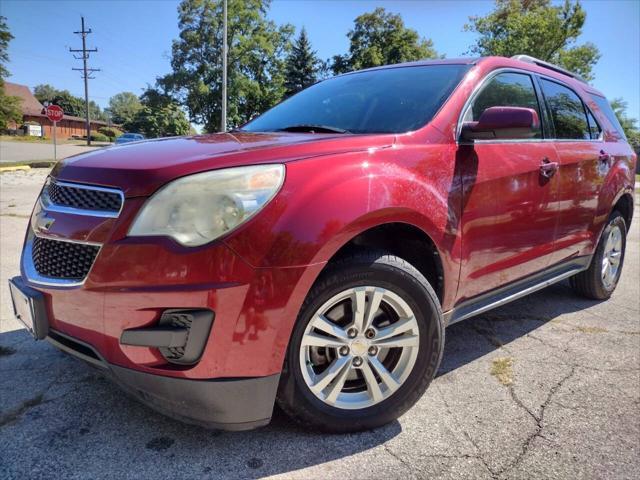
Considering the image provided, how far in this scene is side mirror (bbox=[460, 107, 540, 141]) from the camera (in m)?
2.28

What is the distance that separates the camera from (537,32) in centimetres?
2861

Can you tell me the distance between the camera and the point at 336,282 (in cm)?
183

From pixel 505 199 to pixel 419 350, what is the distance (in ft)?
3.24

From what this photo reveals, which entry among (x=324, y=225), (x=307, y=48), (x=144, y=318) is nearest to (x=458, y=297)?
(x=324, y=225)

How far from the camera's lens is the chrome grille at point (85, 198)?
1.69m

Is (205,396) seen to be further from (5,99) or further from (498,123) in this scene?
(5,99)

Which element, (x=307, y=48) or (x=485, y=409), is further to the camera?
(x=307, y=48)

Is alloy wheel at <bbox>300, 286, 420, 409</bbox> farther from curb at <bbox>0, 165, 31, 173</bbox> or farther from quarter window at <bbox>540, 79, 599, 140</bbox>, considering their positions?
curb at <bbox>0, 165, 31, 173</bbox>

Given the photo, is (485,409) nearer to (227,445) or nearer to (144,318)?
(227,445)

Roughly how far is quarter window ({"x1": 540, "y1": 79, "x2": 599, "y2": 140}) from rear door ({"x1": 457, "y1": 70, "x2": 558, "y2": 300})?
220 millimetres

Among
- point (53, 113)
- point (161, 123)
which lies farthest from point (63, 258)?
point (161, 123)

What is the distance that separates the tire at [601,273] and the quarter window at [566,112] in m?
0.86

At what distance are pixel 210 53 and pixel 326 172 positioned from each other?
45.4 m

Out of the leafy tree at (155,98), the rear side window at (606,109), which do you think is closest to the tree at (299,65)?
the leafy tree at (155,98)
